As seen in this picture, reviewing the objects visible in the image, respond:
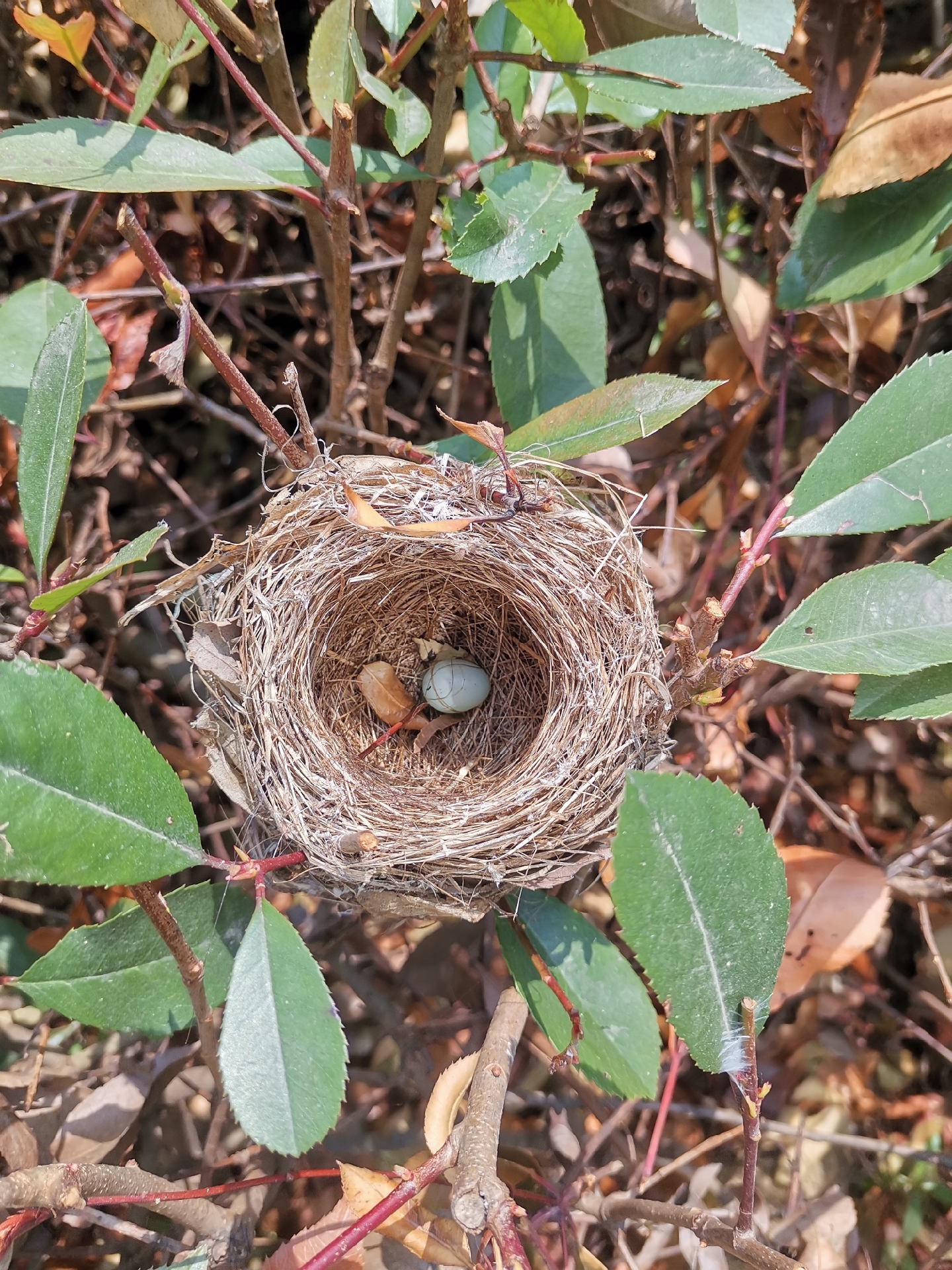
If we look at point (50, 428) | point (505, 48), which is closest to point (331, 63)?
point (505, 48)

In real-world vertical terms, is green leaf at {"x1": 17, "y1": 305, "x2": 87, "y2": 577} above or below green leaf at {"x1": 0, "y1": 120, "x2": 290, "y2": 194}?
below

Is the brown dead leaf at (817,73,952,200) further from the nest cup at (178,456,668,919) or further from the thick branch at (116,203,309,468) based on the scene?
the thick branch at (116,203,309,468)

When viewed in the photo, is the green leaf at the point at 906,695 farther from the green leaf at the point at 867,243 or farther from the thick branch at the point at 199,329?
Result: the thick branch at the point at 199,329

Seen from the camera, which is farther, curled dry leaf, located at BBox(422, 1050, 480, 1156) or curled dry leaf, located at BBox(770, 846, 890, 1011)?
curled dry leaf, located at BBox(770, 846, 890, 1011)

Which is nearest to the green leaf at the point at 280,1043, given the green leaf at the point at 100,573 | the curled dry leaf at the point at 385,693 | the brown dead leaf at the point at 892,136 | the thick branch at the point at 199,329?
the green leaf at the point at 100,573

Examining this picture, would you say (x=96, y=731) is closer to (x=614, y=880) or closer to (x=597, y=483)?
(x=614, y=880)

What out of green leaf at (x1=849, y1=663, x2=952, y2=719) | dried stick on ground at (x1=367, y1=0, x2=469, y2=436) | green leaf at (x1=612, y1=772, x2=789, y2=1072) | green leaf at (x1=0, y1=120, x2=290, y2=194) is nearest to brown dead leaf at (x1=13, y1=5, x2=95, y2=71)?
green leaf at (x1=0, y1=120, x2=290, y2=194)

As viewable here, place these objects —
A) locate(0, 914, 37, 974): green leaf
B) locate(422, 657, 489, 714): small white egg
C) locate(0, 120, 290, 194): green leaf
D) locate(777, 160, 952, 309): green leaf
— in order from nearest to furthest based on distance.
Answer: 1. locate(0, 120, 290, 194): green leaf
2. locate(777, 160, 952, 309): green leaf
3. locate(0, 914, 37, 974): green leaf
4. locate(422, 657, 489, 714): small white egg
